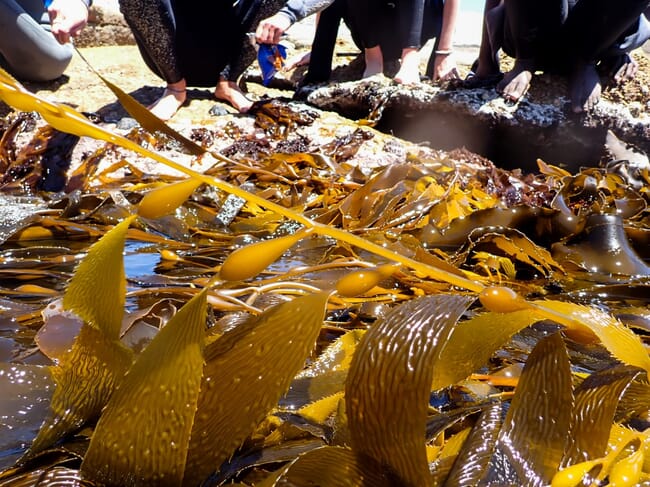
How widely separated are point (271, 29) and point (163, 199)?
Answer: 306 centimetres

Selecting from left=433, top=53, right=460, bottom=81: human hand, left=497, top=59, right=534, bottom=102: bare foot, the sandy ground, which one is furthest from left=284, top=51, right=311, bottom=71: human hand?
left=497, top=59, right=534, bottom=102: bare foot

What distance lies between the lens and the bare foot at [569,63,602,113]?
2.96 metres

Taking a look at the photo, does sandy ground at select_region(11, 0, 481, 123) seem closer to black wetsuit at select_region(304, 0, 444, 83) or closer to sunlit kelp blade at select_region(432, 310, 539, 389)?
black wetsuit at select_region(304, 0, 444, 83)

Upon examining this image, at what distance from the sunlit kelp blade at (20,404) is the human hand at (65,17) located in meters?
2.55

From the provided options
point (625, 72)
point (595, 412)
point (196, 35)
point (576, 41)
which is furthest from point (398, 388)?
point (196, 35)

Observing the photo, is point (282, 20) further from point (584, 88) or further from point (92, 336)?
point (92, 336)

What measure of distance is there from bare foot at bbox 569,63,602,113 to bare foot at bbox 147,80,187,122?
217cm

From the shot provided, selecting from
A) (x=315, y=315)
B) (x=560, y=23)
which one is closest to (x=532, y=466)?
(x=315, y=315)

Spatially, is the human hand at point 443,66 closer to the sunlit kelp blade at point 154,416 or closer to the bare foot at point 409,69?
the bare foot at point 409,69

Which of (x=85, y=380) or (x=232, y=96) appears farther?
(x=232, y=96)

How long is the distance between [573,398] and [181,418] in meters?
0.32

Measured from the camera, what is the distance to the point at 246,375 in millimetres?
456

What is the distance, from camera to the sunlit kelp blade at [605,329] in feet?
1.54

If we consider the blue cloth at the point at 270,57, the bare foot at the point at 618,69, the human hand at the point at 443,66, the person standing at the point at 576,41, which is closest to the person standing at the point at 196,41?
the blue cloth at the point at 270,57
